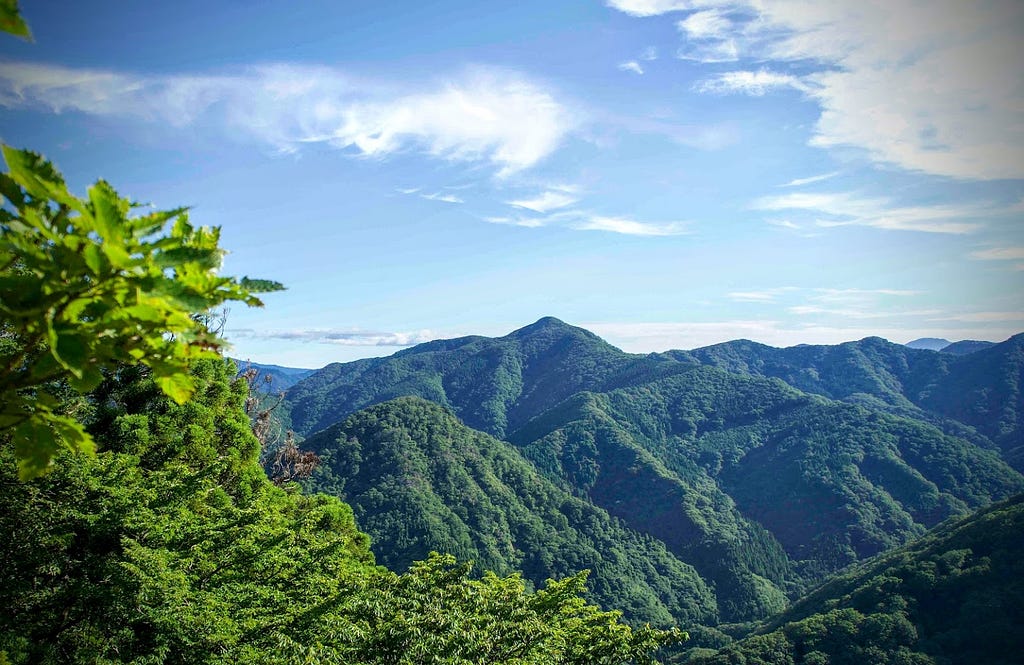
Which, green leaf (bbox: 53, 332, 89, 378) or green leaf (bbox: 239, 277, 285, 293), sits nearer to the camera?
green leaf (bbox: 53, 332, 89, 378)

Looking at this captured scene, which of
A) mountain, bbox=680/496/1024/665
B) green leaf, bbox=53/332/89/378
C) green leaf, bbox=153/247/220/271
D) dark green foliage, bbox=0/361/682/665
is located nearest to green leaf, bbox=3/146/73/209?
green leaf, bbox=153/247/220/271

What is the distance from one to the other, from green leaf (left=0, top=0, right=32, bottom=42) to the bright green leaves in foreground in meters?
0.32

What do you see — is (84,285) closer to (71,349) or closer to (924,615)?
(71,349)

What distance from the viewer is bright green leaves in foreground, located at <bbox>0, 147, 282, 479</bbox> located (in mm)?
1436

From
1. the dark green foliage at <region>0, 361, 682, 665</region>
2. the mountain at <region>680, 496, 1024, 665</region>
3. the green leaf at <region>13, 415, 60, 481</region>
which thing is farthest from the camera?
the mountain at <region>680, 496, 1024, 665</region>

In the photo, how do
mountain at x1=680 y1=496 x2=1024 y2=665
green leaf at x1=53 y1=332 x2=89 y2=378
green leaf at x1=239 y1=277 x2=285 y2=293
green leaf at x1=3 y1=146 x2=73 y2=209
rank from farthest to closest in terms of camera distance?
mountain at x1=680 y1=496 x2=1024 y2=665, green leaf at x1=239 y1=277 x2=285 y2=293, green leaf at x1=53 y1=332 x2=89 y2=378, green leaf at x1=3 y1=146 x2=73 y2=209

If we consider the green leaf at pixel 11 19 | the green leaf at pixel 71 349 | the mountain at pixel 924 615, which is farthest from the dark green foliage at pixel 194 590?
the mountain at pixel 924 615

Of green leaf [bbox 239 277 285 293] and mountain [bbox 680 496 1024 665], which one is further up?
green leaf [bbox 239 277 285 293]

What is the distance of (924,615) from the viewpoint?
313 ft

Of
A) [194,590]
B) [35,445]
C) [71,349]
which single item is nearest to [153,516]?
[194,590]

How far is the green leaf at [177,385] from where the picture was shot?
6.32ft

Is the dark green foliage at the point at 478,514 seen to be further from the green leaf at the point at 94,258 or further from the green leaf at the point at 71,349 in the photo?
the green leaf at the point at 94,258

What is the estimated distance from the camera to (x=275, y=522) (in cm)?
1914

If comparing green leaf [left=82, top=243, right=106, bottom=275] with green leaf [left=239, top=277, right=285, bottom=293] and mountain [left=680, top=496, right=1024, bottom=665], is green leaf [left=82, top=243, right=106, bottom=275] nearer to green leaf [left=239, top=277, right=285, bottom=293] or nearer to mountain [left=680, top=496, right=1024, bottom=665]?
green leaf [left=239, top=277, right=285, bottom=293]
